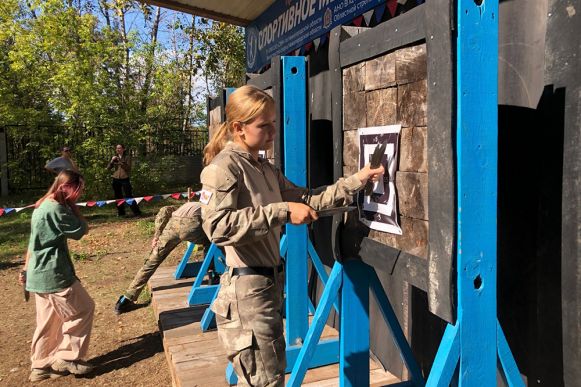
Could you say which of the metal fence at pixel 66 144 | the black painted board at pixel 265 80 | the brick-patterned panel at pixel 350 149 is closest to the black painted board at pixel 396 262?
the brick-patterned panel at pixel 350 149

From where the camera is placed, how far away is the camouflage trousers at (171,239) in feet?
15.5

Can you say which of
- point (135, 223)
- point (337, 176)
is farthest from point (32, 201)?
point (337, 176)

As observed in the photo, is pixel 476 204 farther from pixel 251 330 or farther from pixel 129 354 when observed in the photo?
pixel 129 354

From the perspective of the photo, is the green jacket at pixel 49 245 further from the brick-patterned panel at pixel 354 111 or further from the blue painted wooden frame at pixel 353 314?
the brick-patterned panel at pixel 354 111

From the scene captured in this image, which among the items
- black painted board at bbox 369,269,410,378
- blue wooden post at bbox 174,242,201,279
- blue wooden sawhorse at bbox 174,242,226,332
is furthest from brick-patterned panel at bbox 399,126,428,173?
blue wooden post at bbox 174,242,201,279

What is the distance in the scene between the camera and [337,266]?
7.63 feet

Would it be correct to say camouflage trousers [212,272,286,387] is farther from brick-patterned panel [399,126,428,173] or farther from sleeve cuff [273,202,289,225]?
brick-patterned panel [399,126,428,173]

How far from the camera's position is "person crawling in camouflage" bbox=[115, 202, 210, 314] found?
471cm

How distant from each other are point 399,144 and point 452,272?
0.54m

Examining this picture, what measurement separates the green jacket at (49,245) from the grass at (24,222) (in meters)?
4.61

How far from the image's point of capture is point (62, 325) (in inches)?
162

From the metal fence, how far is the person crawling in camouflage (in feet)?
31.0

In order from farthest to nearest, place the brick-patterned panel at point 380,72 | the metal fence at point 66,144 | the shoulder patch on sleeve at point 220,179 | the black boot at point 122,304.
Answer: the metal fence at point 66,144, the black boot at point 122,304, the shoulder patch on sleeve at point 220,179, the brick-patterned panel at point 380,72

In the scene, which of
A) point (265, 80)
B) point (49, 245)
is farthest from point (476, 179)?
point (49, 245)
